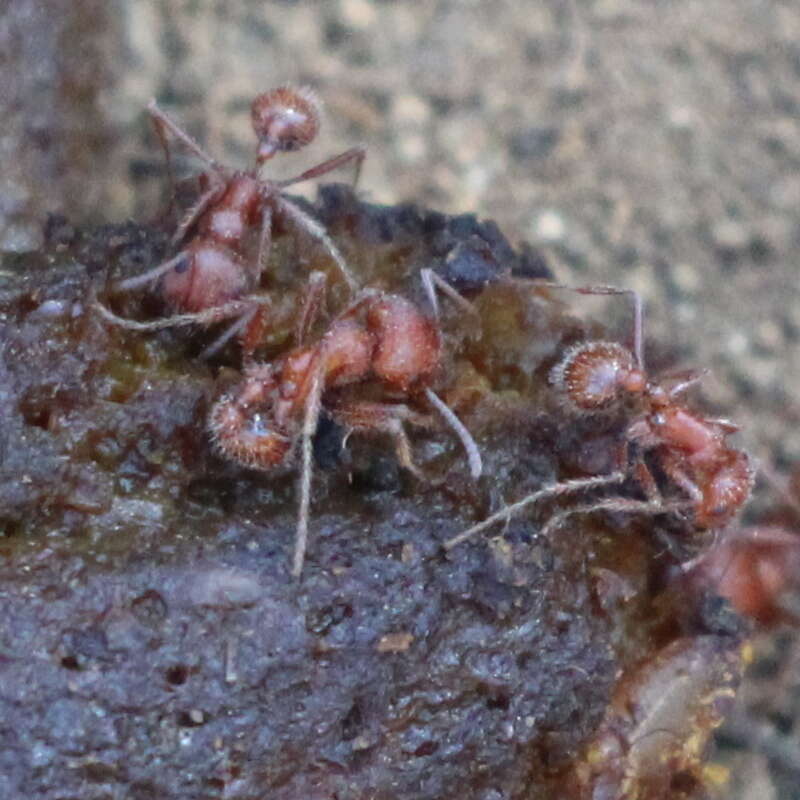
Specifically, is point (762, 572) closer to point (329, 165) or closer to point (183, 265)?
point (329, 165)

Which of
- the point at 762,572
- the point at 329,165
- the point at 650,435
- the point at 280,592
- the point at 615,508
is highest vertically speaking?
the point at 329,165

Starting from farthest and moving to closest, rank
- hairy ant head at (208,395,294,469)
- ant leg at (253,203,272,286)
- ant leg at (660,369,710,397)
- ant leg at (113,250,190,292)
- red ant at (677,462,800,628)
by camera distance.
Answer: red ant at (677,462,800,628) < ant leg at (660,369,710,397) < ant leg at (253,203,272,286) < ant leg at (113,250,190,292) < hairy ant head at (208,395,294,469)

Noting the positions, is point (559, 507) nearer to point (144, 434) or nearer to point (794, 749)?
point (144, 434)

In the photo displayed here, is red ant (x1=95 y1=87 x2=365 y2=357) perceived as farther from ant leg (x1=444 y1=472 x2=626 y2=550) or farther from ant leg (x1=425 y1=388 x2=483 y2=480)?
ant leg (x1=444 y1=472 x2=626 y2=550)

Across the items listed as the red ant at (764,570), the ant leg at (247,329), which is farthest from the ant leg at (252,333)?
the red ant at (764,570)

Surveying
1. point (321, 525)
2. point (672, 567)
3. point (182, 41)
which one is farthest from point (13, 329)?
point (182, 41)

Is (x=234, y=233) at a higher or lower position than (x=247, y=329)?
higher

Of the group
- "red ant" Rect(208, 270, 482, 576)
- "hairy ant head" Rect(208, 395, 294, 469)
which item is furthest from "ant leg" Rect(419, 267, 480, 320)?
"hairy ant head" Rect(208, 395, 294, 469)

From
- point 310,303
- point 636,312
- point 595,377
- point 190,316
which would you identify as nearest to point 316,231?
point 310,303
